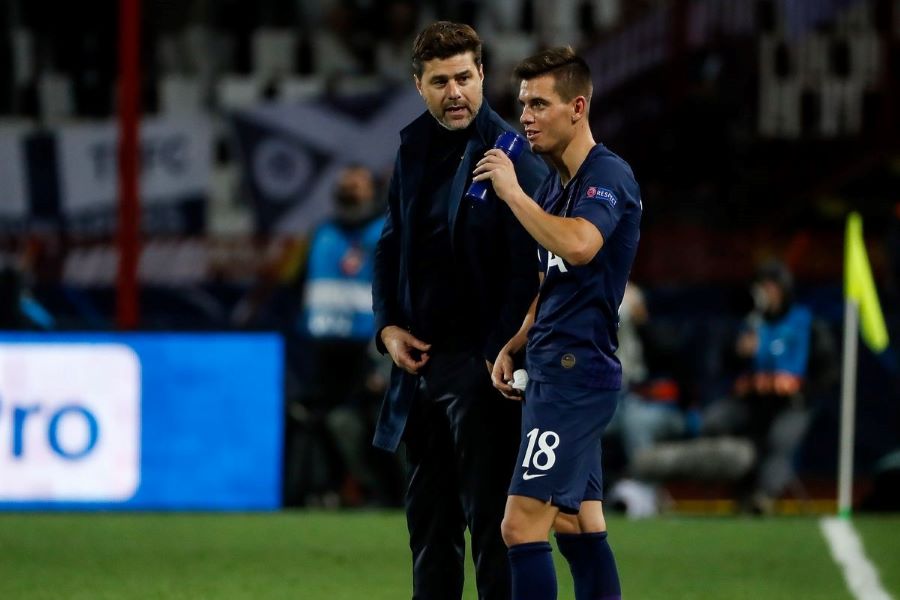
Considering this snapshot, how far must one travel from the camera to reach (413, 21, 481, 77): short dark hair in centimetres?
518

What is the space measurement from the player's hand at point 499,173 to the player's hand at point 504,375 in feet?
1.57

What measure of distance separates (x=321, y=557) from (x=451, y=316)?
11.7 ft

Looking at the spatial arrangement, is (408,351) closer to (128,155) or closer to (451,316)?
(451,316)

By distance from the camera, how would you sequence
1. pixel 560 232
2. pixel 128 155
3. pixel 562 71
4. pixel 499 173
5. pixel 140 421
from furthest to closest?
pixel 128 155 < pixel 140 421 < pixel 562 71 < pixel 499 173 < pixel 560 232

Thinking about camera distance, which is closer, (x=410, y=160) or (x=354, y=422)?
(x=410, y=160)

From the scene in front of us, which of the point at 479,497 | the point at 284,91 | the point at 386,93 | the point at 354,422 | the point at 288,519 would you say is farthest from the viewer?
the point at 284,91

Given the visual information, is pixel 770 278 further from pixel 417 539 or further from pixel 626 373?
pixel 417 539

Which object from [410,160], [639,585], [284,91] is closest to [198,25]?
[284,91]

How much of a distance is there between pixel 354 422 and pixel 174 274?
3890 mm

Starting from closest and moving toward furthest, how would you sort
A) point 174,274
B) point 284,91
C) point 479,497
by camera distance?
1. point 479,497
2. point 174,274
3. point 284,91

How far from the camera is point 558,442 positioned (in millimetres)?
4883

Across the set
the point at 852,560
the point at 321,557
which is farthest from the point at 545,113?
the point at 852,560

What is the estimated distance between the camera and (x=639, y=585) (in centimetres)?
775

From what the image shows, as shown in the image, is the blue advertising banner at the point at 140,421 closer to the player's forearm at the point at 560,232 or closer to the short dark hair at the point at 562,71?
the short dark hair at the point at 562,71
